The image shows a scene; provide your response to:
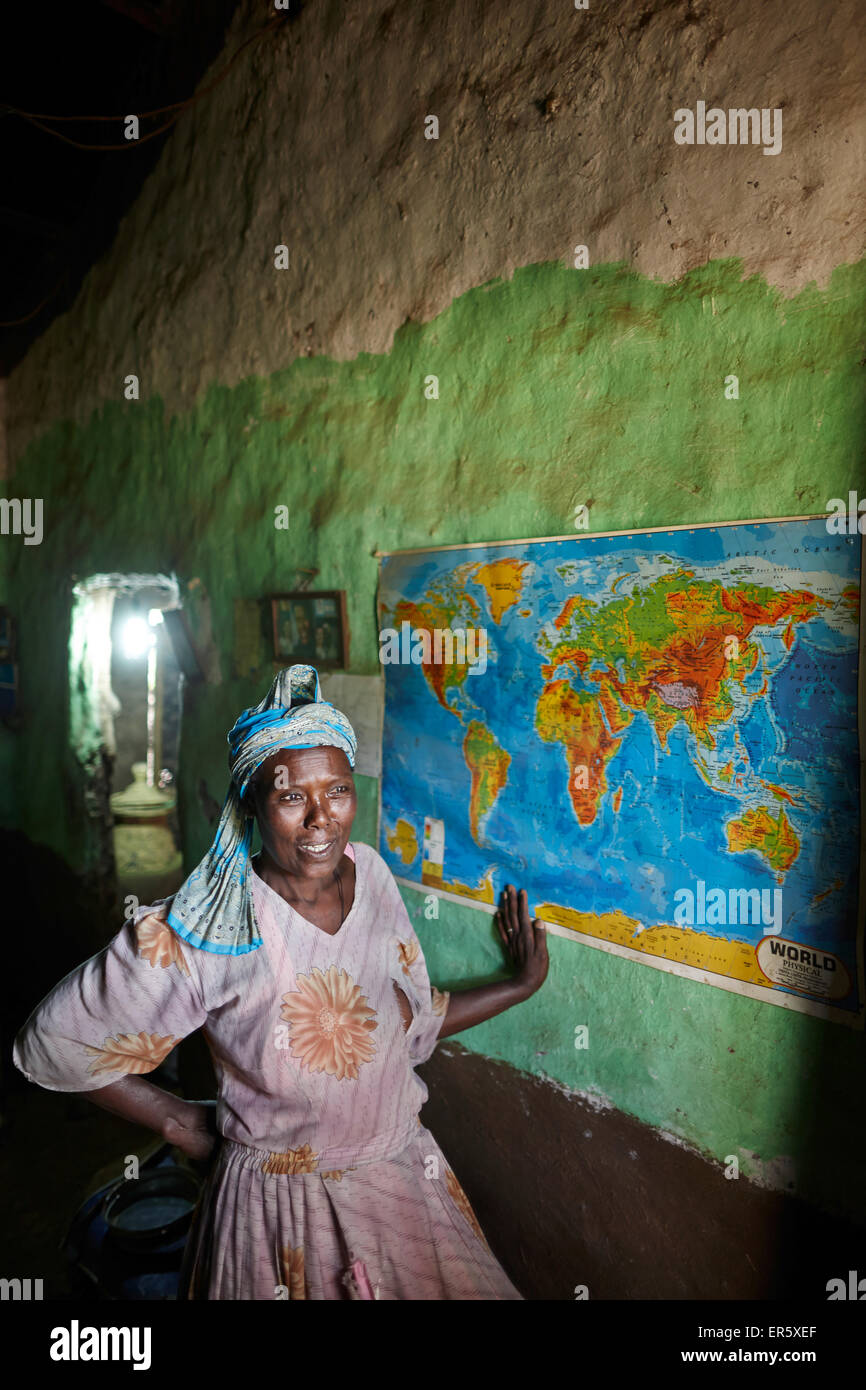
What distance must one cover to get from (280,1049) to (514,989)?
725 millimetres

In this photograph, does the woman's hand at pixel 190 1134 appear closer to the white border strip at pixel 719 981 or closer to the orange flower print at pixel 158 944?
the orange flower print at pixel 158 944

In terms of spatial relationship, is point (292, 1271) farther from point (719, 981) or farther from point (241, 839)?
point (719, 981)

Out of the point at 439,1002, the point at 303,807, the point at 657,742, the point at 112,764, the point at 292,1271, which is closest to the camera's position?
the point at 292,1271

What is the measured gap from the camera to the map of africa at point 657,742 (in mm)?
1531

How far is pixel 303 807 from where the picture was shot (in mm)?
1698

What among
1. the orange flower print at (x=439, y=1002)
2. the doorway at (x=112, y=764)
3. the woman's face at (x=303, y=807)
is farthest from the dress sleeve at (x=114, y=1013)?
the doorway at (x=112, y=764)

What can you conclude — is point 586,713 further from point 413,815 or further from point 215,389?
point 215,389

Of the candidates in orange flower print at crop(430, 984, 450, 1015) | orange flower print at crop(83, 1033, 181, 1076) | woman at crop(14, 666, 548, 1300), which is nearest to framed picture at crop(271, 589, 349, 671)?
woman at crop(14, 666, 548, 1300)

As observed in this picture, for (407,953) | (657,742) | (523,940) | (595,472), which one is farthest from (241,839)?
(595,472)

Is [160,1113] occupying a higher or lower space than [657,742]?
lower

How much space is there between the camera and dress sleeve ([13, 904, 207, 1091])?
5.27ft

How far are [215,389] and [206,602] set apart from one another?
3.26 feet

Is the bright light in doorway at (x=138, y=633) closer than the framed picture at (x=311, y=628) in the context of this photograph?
No

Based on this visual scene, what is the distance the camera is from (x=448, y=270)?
2.28 metres
